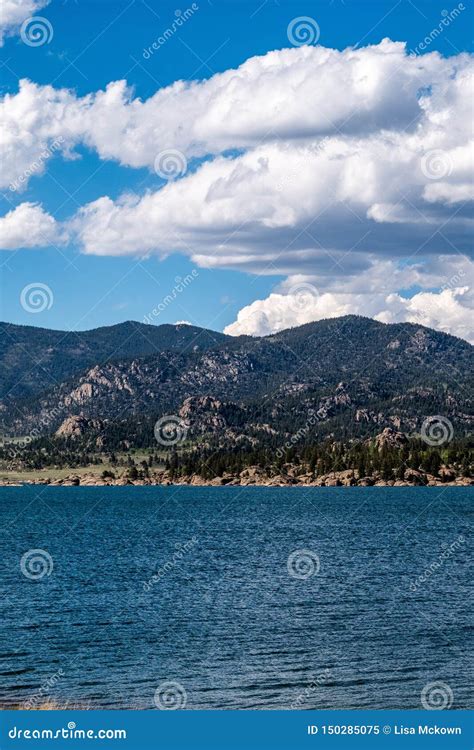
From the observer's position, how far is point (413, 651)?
179 ft

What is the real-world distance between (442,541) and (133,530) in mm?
56465

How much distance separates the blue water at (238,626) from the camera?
153 feet

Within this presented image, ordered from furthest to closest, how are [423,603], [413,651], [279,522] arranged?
[279,522] < [423,603] < [413,651]

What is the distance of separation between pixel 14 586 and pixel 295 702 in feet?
149

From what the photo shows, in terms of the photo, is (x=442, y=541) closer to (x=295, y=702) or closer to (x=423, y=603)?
(x=423, y=603)

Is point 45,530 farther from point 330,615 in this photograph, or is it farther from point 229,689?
point 229,689

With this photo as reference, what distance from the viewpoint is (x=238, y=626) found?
61.4 metres

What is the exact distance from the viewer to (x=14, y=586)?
8256 cm

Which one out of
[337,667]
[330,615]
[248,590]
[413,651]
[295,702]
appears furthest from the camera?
[248,590]

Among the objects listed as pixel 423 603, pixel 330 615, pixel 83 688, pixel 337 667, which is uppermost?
pixel 423 603

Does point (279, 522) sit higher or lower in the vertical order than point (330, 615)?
higher

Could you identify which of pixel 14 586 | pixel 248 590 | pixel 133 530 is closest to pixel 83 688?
pixel 248 590

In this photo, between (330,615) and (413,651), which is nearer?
(413,651)

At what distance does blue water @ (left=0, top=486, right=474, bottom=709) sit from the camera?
46750 mm
